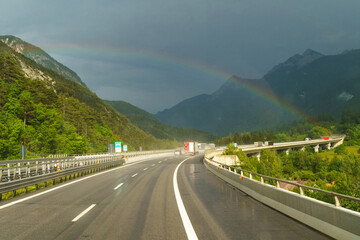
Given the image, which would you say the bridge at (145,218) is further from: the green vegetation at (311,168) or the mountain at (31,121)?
the green vegetation at (311,168)

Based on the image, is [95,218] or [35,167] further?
[35,167]

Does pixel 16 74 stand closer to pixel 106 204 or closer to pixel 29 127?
pixel 29 127

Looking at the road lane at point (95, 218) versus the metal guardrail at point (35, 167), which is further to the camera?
the metal guardrail at point (35, 167)

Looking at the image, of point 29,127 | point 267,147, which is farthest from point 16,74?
point 267,147

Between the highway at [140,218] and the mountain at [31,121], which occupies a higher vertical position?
the mountain at [31,121]

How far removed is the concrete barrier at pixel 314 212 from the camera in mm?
5855

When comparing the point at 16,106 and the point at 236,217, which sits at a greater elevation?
the point at 16,106

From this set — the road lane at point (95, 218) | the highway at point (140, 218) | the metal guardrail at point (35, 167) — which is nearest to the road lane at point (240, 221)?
the highway at point (140, 218)

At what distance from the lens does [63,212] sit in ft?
A: 30.7

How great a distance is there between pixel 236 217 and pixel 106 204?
4.68 meters

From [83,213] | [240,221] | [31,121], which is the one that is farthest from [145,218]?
[31,121]

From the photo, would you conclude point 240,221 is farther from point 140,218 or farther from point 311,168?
point 311,168

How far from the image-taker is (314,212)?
7.32 meters

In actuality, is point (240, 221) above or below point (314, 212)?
below
